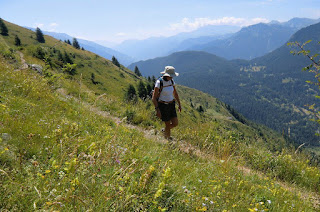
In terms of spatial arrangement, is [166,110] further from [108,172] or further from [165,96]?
[108,172]

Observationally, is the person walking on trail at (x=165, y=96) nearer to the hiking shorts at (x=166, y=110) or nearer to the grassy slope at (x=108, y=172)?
the hiking shorts at (x=166, y=110)

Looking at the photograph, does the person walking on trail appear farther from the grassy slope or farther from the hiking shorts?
the grassy slope

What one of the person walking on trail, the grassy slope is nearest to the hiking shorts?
the person walking on trail

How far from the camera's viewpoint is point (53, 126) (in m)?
3.86

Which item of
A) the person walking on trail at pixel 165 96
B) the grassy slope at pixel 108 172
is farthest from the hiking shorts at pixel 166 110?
the grassy slope at pixel 108 172

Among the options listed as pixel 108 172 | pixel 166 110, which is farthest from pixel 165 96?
pixel 108 172

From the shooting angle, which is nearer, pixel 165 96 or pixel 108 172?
pixel 108 172

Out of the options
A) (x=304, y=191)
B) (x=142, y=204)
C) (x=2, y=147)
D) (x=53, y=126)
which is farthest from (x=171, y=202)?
(x=304, y=191)

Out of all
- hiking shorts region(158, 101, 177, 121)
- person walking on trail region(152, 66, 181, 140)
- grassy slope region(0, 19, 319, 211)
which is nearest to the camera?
grassy slope region(0, 19, 319, 211)

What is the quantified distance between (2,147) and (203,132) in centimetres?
654

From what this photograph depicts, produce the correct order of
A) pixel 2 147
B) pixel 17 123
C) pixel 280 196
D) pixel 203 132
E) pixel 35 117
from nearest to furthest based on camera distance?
pixel 2 147
pixel 17 123
pixel 280 196
pixel 35 117
pixel 203 132

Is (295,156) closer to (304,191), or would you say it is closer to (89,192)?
(304,191)

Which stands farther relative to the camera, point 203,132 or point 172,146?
point 203,132

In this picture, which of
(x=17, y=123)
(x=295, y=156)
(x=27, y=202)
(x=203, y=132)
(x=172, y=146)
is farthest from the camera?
(x=203, y=132)
